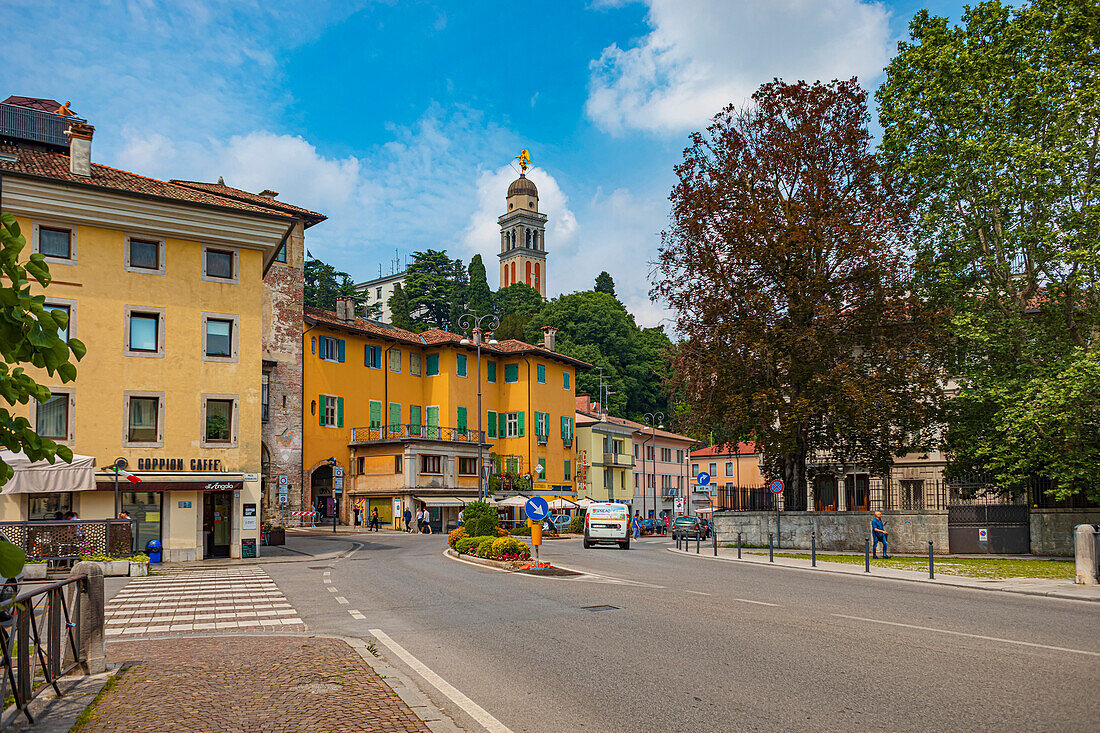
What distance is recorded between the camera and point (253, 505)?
31.2 metres

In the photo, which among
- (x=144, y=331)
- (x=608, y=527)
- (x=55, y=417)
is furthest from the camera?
(x=608, y=527)

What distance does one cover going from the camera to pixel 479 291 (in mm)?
113812

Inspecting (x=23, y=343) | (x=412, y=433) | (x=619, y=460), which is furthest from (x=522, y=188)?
(x=23, y=343)

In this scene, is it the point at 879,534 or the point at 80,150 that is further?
the point at 80,150

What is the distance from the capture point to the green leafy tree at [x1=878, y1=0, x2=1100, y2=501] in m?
26.5

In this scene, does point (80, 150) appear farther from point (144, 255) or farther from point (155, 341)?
point (155, 341)

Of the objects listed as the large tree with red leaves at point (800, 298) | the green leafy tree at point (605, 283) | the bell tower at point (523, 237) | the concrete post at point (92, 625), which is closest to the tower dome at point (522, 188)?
the bell tower at point (523, 237)

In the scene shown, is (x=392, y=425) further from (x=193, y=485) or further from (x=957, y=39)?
(x=957, y=39)

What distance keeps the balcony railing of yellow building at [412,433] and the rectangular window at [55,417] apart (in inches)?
1141

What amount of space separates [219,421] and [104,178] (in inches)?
379

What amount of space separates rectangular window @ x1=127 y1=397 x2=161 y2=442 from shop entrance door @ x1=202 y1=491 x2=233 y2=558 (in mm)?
2930

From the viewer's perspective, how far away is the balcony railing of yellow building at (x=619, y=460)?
7750 centimetres

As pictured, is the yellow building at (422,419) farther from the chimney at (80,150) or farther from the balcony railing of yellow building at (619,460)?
the chimney at (80,150)

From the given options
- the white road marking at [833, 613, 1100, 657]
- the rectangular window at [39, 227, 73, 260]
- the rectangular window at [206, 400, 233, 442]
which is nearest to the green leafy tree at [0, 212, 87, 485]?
the white road marking at [833, 613, 1100, 657]
